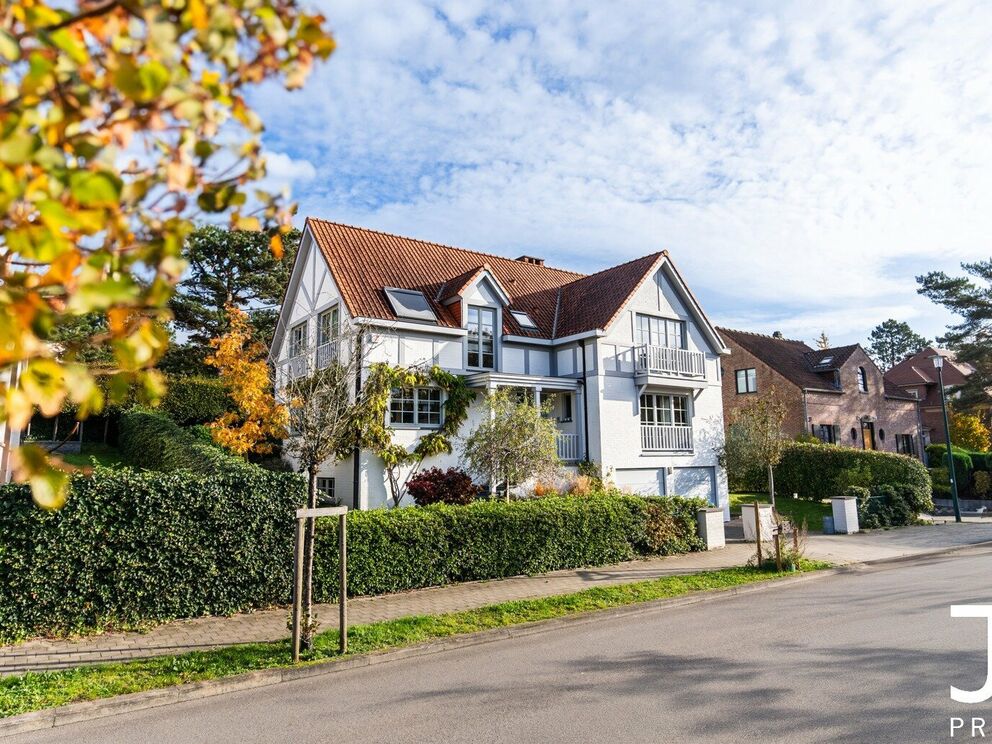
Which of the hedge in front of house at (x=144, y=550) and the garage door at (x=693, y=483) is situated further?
the garage door at (x=693, y=483)

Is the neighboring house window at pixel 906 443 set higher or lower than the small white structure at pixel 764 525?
higher

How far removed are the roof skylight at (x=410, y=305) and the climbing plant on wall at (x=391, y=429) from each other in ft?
5.76

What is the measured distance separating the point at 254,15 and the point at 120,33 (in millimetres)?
431

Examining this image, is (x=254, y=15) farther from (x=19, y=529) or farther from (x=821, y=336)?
(x=821, y=336)

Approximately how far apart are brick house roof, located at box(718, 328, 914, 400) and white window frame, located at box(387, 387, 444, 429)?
24.5 metres

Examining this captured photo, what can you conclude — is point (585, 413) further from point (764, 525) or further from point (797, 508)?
point (797, 508)

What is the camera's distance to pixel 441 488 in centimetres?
1850

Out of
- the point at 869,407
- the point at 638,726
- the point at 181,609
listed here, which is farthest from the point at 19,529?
the point at 869,407

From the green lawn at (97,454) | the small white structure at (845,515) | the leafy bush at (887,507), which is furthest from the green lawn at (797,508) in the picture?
the green lawn at (97,454)

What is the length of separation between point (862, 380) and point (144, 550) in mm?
41667

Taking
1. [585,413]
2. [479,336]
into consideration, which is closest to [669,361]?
[585,413]

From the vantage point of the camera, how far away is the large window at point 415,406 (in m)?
19.9

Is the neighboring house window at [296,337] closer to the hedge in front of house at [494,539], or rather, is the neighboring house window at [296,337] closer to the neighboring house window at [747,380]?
the hedge in front of house at [494,539]

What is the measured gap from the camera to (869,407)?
40.8 meters
